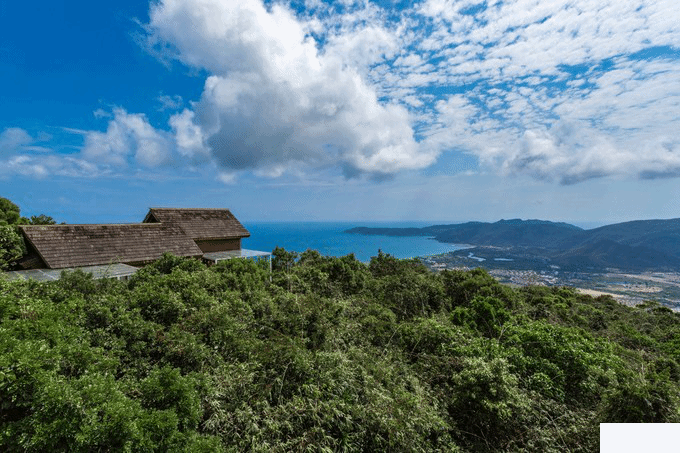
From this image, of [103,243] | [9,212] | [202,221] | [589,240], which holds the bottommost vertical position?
[589,240]

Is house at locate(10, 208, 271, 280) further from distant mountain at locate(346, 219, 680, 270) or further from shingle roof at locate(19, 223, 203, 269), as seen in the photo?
distant mountain at locate(346, 219, 680, 270)

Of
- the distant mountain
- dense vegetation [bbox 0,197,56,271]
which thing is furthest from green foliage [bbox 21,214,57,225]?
the distant mountain

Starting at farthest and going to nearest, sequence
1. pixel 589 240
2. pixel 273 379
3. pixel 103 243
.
→ pixel 589 240, pixel 103 243, pixel 273 379

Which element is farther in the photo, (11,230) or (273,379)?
(11,230)

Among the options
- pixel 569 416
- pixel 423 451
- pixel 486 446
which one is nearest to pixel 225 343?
pixel 423 451

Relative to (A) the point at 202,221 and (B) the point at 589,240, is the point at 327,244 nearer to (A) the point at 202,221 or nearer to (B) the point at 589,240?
(A) the point at 202,221

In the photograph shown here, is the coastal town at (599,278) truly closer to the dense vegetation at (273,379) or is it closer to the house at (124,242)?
the house at (124,242)

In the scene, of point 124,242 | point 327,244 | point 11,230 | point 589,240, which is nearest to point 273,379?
point 11,230
